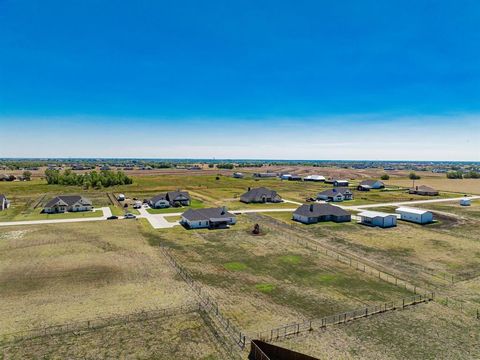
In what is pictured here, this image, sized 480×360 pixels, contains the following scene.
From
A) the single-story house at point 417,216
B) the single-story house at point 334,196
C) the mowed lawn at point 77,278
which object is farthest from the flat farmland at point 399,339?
the single-story house at point 334,196

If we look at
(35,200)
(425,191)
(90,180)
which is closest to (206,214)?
(35,200)

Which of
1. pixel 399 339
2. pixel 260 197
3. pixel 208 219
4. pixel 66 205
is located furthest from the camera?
pixel 260 197

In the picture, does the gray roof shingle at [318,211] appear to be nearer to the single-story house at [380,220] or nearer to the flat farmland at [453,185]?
the single-story house at [380,220]

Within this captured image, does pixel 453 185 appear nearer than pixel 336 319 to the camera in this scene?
No

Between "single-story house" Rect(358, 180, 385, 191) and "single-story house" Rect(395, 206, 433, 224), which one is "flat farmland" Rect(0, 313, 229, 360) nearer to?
"single-story house" Rect(395, 206, 433, 224)

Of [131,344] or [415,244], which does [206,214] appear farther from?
[131,344]

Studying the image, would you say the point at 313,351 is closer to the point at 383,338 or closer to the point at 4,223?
the point at 383,338

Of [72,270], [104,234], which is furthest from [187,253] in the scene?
[104,234]
